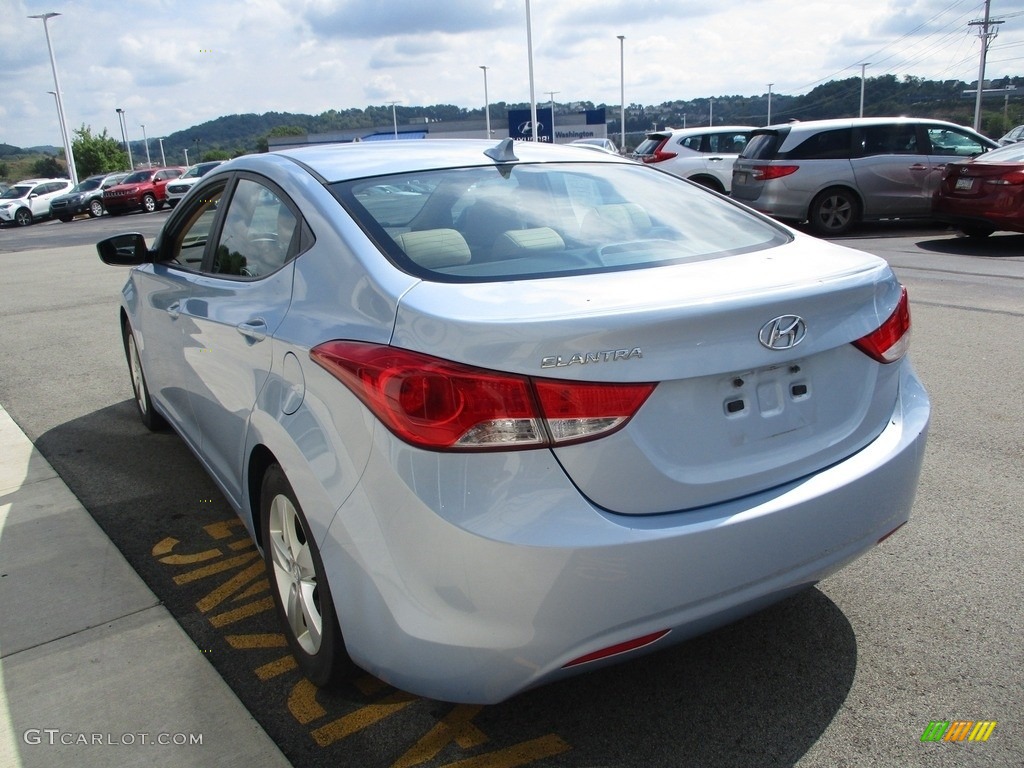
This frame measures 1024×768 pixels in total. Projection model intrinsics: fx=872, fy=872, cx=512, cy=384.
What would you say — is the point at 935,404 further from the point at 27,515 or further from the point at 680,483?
the point at 27,515

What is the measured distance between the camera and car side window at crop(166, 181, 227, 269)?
376 centimetres

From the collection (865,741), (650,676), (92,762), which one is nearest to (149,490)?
(92,762)

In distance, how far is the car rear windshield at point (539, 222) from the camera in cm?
248

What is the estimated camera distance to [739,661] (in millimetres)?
2768

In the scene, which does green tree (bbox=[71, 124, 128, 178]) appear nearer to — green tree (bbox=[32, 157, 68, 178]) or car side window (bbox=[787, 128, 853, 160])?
green tree (bbox=[32, 157, 68, 178])

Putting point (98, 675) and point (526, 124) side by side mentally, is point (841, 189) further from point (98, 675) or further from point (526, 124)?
point (526, 124)

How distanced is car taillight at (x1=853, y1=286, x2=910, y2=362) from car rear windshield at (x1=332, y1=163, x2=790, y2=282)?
463 millimetres

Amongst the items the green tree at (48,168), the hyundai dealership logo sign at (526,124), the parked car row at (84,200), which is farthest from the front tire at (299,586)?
the green tree at (48,168)

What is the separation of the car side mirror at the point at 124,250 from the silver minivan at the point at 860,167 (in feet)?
35.8

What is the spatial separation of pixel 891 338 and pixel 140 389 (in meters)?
4.29

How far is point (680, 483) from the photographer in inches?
83.4

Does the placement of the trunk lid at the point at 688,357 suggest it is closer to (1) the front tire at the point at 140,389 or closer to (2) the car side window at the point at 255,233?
(2) the car side window at the point at 255,233

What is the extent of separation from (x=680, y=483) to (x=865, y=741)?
96 cm

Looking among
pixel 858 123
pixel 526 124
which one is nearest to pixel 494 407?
pixel 858 123
